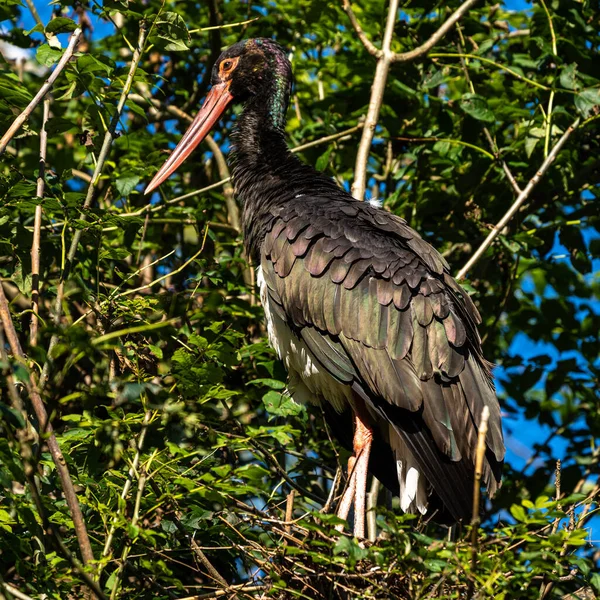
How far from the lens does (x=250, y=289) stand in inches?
257

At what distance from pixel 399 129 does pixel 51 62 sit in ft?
8.99

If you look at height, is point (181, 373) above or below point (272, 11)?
below

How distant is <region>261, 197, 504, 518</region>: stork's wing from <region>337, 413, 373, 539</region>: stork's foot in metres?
0.41

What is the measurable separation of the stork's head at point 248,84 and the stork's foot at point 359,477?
213 centimetres

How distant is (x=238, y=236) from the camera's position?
6.91 metres

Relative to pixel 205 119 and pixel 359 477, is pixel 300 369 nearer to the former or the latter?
pixel 359 477

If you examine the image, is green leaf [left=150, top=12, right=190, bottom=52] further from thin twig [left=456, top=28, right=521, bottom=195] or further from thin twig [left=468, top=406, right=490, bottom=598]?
thin twig [left=468, top=406, right=490, bottom=598]

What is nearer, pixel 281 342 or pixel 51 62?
pixel 51 62

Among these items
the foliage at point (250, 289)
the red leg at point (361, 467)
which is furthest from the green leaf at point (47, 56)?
the red leg at point (361, 467)

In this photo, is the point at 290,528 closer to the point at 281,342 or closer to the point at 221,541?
the point at 221,541

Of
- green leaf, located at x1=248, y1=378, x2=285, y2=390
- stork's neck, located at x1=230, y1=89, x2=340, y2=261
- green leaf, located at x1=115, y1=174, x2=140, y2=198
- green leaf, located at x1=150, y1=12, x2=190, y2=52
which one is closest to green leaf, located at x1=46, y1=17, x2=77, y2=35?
green leaf, located at x1=150, y1=12, x2=190, y2=52

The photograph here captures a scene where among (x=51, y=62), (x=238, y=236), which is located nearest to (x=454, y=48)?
(x=238, y=236)

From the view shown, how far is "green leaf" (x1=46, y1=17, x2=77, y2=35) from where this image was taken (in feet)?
16.2

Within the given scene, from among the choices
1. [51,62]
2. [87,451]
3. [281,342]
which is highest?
[51,62]
